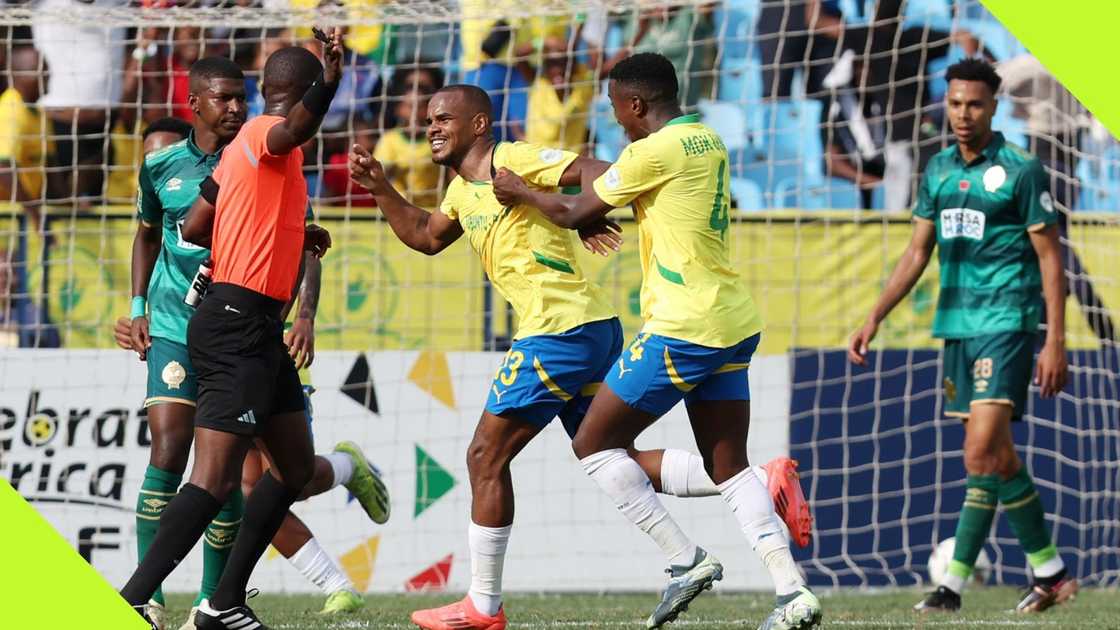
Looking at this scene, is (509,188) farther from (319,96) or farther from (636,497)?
(636,497)

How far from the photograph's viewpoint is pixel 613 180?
5316 millimetres

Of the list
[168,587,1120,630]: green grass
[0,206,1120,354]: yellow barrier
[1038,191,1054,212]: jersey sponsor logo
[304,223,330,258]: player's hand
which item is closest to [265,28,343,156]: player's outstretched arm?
[304,223,330,258]: player's hand

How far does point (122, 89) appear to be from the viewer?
10.5m

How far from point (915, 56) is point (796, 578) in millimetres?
6693

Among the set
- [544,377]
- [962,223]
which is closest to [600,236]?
[544,377]

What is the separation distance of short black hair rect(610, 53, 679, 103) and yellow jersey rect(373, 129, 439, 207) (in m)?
4.87

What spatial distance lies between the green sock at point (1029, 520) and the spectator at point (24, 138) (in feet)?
21.2

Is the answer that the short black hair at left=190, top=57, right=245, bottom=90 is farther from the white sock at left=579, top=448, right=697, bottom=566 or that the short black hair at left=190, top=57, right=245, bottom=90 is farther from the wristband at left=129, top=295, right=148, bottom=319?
the white sock at left=579, top=448, right=697, bottom=566

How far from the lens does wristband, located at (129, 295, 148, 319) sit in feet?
20.1

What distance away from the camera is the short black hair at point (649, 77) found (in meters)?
5.50

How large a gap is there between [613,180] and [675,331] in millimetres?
574

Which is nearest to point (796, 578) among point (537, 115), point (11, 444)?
point (11, 444)

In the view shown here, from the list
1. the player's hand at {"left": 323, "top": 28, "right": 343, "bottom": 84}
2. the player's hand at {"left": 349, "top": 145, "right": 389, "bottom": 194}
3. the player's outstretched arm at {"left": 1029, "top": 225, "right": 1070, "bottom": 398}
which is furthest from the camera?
the player's outstretched arm at {"left": 1029, "top": 225, "right": 1070, "bottom": 398}

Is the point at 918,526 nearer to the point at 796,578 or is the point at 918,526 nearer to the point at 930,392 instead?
the point at 930,392
